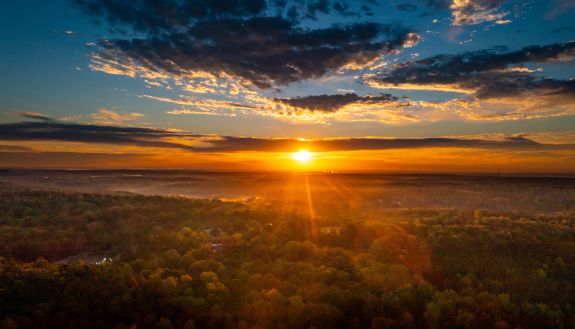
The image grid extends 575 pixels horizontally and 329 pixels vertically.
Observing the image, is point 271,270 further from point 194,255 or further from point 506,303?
point 506,303

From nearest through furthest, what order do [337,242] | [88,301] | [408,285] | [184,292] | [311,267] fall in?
[88,301] < [184,292] < [408,285] < [311,267] < [337,242]

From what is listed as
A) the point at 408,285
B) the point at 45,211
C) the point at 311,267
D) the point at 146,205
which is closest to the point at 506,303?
the point at 408,285

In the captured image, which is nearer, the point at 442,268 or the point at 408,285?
the point at 408,285

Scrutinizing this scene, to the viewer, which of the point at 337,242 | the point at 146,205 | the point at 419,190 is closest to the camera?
the point at 337,242

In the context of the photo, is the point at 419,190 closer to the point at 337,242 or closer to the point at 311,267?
the point at 337,242

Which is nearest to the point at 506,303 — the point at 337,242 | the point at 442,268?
the point at 442,268

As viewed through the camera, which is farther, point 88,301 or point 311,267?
point 311,267
